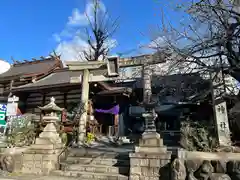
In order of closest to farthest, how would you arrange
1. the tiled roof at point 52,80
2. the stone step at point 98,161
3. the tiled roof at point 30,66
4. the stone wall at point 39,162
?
the stone step at point 98,161 < the stone wall at point 39,162 < the tiled roof at point 52,80 < the tiled roof at point 30,66

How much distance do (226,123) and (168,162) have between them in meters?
2.45

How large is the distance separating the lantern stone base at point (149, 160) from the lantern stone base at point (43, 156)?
3.14 meters

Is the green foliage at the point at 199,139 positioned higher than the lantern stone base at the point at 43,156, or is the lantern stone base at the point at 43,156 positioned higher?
the green foliage at the point at 199,139

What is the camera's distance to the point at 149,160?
20.3 feet

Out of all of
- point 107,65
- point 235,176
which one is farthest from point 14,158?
point 235,176

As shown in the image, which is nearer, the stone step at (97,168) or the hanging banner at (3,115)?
the stone step at (97,168)

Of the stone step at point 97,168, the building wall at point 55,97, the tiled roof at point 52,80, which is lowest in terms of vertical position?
the stone step at point 97,168

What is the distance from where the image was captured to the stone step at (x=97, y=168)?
655cm

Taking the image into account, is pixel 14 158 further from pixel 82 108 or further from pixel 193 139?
pixel 193 139

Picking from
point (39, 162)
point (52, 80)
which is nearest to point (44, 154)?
point (39, 162)

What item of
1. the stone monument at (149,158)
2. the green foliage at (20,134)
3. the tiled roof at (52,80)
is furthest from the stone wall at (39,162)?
the tiled roof at (52,80)

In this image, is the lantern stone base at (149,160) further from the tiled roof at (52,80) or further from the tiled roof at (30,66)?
the tiled roof at (30,66)

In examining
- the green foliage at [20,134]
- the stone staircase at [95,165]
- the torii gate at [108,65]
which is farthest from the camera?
the torii gate at [108,65]

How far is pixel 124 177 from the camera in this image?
6.16 metres
